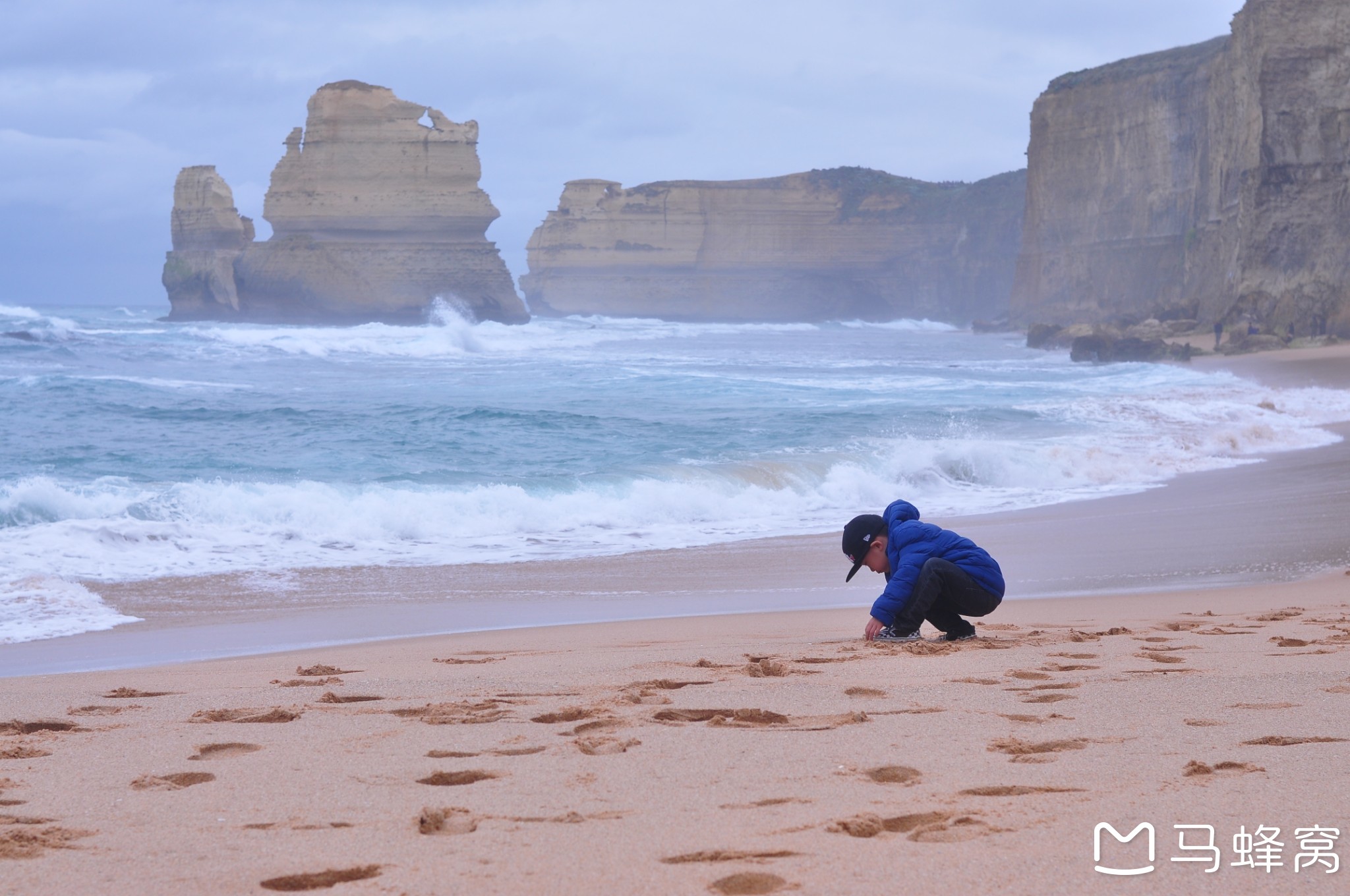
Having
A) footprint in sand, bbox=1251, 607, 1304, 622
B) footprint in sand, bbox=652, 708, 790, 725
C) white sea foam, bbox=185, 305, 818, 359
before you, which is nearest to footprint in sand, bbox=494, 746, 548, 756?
footprint in sand, bbox=652, 708, 790, 725

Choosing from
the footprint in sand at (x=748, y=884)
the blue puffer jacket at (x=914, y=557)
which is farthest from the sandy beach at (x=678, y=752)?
the blue puffer jacket at (x=914, y=557)

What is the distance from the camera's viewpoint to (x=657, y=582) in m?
7.85

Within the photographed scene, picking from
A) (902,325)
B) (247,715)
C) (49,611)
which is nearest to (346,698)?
(247,715)

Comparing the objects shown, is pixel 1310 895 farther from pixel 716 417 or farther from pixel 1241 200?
pixel 1241 200

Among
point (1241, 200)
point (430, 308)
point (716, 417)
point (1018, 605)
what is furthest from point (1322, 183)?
point (430, 308)

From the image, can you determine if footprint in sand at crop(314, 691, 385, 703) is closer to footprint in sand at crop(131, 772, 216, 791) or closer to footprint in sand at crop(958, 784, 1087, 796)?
footprint in sand at crop(131, 772, 216, 791)

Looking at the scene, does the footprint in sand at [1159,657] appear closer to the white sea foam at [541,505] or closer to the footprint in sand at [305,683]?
the footprint in sand at [305,683]

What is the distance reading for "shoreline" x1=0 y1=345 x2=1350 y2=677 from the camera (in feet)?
20.4

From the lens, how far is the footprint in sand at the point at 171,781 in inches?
113

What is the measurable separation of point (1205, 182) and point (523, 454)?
41.1 m

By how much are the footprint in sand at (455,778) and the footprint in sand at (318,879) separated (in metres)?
0.61

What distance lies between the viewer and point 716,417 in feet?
59.4

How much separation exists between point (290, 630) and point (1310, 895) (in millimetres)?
5394

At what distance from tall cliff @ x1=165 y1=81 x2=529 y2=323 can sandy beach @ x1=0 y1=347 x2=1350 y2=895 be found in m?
57.3
